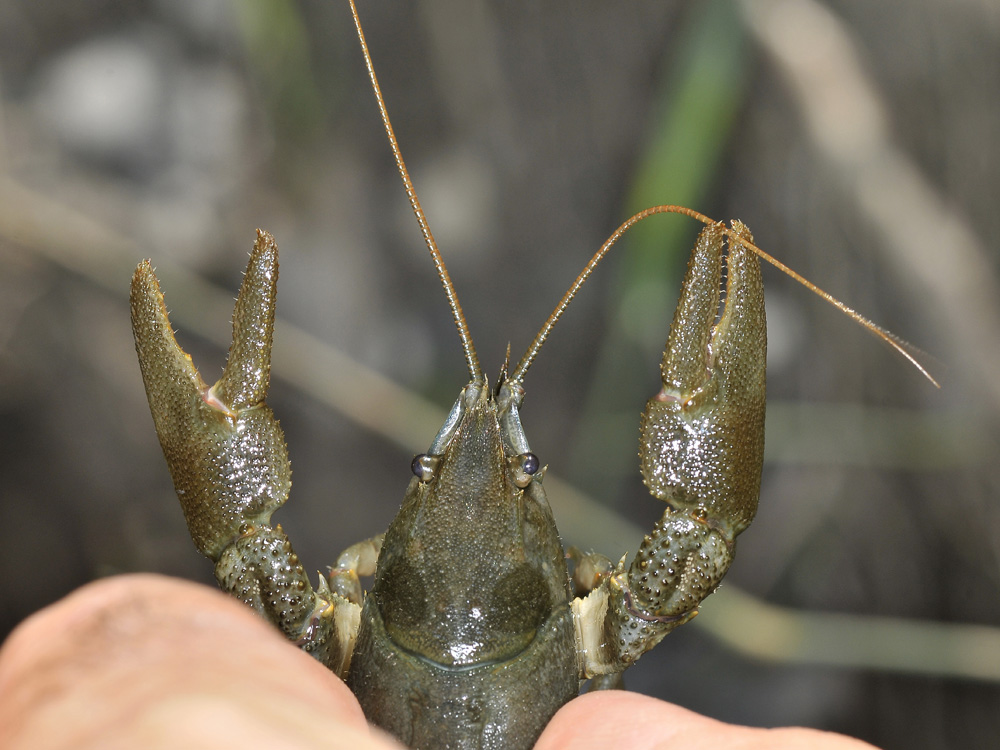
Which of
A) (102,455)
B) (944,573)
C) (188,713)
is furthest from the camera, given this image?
(102,455)

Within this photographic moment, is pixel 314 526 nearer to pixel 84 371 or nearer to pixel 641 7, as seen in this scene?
pixel 84 371

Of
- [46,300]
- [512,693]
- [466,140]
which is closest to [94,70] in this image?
[46,300]

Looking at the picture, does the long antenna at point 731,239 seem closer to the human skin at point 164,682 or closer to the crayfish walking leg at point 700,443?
the crayfish walking leg at point 700,443

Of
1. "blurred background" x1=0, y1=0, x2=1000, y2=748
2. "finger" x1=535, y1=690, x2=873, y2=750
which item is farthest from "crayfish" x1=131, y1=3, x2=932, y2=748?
"blurred background" x1=0, y1=0, x2=1000, y2=748

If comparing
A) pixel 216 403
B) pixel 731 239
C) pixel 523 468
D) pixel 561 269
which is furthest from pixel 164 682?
pixel 561 269

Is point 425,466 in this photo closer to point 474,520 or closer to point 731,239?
point 474,520

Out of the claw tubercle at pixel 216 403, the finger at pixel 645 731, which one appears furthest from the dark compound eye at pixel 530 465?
the claw tubercle at pixel 216 403
